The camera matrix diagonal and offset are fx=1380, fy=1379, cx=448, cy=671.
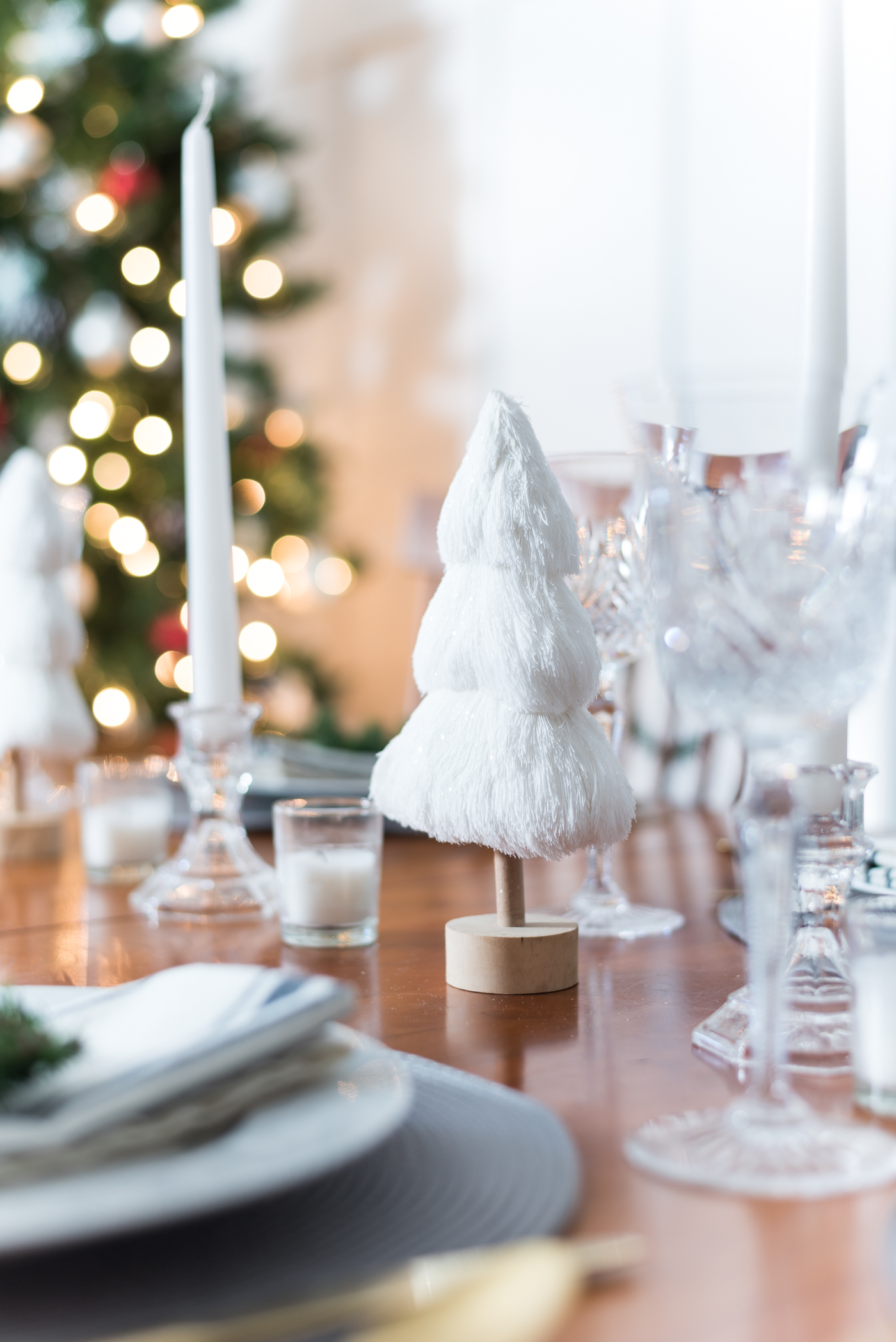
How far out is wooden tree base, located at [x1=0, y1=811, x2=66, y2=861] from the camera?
1159mm

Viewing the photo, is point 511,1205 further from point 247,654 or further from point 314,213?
point 314,213

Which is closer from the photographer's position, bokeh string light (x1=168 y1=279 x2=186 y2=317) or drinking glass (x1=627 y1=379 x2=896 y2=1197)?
drinking glass (x1=627 y1=379 x2=896 y2=1197)

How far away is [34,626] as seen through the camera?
1.16 metres

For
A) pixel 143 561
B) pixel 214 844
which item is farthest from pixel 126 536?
pixel 214 844

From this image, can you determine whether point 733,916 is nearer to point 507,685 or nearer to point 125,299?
point 507,685

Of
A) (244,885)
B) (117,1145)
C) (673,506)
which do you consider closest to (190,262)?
(244,885)

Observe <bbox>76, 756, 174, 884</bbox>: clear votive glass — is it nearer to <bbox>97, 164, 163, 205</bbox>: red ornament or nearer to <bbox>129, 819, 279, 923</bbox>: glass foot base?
<bbox>129, 819, 279, 923</bbox>: glass foot base

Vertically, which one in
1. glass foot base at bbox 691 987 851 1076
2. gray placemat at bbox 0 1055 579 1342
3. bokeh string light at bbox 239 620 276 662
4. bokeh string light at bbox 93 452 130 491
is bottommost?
glass foot base at bbox 691 987 851 1076

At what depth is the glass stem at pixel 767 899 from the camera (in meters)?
0.43

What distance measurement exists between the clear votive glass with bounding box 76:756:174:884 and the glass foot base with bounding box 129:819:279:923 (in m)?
0.12

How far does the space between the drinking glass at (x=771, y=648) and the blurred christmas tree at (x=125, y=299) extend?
3.13 metres

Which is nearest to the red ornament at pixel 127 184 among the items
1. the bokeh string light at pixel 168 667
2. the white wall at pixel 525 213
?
the white wall at pixel 525 213

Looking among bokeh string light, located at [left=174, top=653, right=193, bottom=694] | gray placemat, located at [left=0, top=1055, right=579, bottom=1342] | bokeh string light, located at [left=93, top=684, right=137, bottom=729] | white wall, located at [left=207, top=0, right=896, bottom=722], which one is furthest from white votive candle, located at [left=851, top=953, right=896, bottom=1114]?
bokeh string light, located at [left=93, top=684, right=137, bottom=729]

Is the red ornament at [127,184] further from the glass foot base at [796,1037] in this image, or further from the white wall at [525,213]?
the glass foot base at [796,1037]
